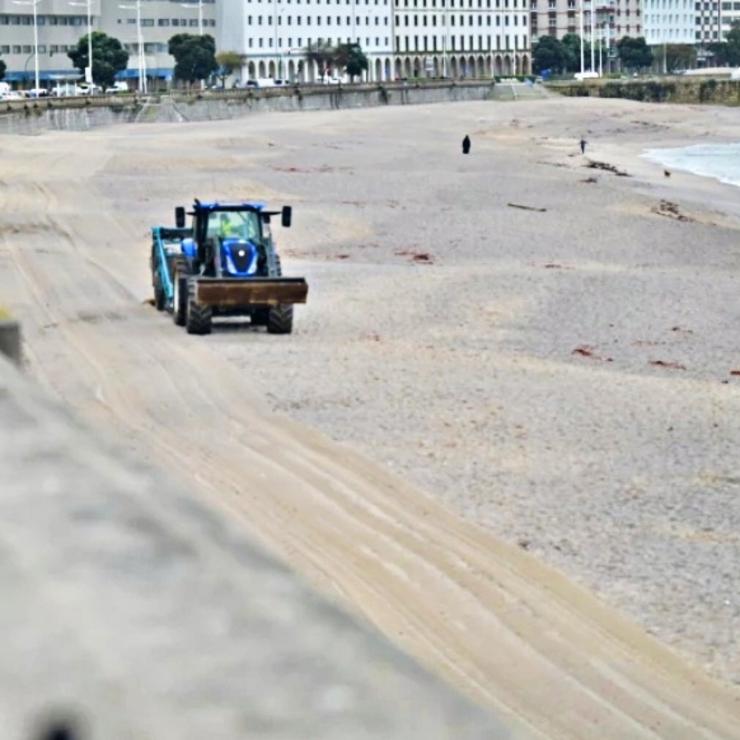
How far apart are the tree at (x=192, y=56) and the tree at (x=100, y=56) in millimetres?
8447

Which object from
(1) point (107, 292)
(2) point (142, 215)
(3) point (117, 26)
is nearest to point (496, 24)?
(3) point (117, 26)

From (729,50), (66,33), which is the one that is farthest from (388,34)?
(729,50)

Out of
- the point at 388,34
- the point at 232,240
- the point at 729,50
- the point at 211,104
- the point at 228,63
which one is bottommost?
the point at 232,240

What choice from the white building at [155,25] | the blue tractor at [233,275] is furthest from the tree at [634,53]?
the blue tractor at [233,275]

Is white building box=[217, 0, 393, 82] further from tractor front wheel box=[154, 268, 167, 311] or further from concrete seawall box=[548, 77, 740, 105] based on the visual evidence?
tractor front wheel box=[154, 268, 167, 311]

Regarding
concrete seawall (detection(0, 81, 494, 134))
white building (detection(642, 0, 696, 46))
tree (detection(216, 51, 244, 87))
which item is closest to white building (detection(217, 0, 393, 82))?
tree (detection(216, 51, 244, 87))

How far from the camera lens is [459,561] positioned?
1020 centimetres

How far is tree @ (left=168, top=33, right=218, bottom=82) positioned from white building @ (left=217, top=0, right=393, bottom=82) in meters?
11.0

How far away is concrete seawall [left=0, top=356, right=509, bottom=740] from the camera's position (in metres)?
0.70

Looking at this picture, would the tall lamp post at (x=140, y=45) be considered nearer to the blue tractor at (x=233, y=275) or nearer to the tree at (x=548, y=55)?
the tree at (x=548, y=55)

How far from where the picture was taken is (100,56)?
11194cm

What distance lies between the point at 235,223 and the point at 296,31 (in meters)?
124

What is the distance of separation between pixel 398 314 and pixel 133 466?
823 inches

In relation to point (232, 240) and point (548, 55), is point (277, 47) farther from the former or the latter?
point (232, 240)
